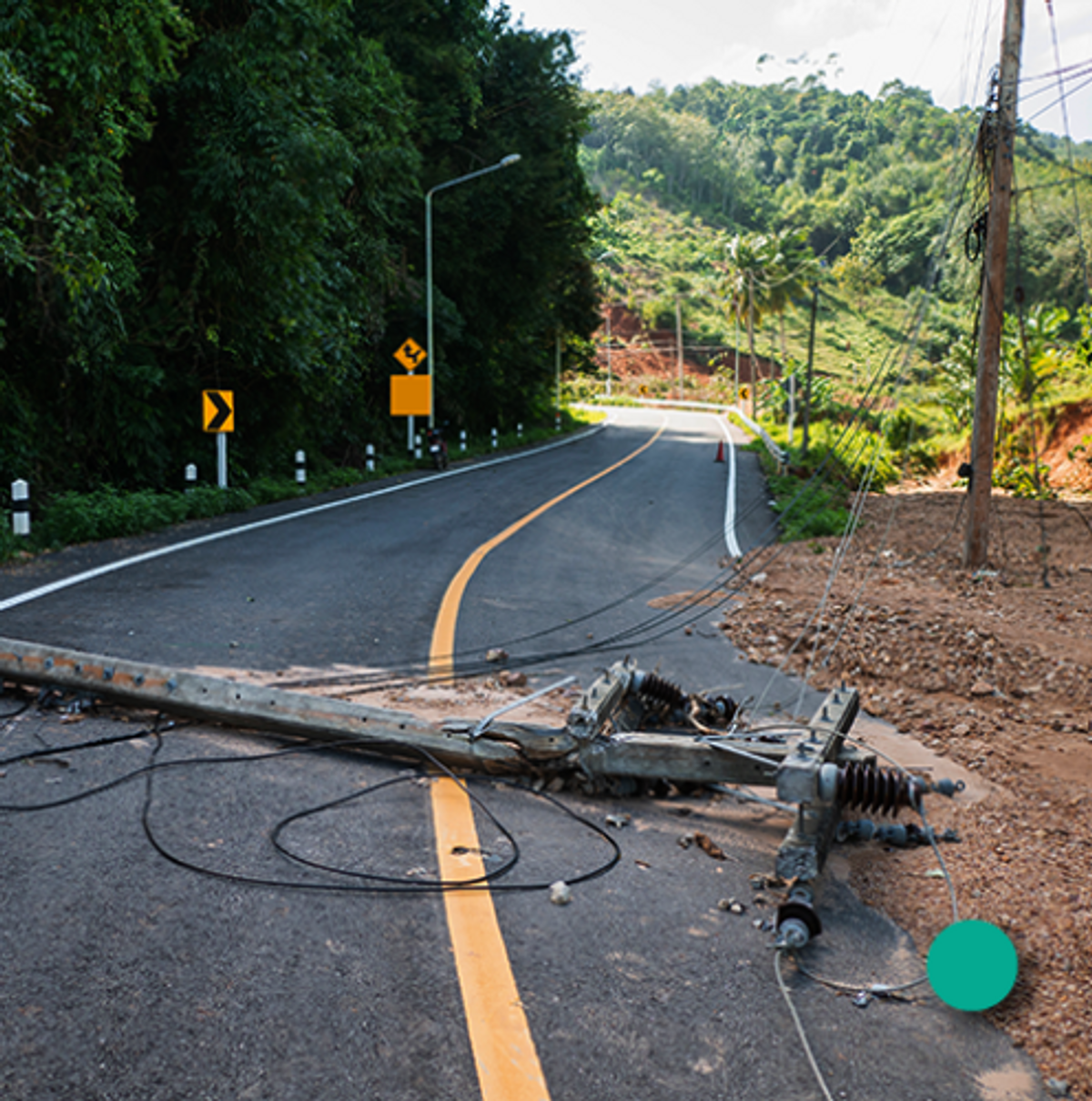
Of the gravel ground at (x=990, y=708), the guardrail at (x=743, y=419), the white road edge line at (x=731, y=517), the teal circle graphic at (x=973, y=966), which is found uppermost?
the guardrail at (x=743, y=419)

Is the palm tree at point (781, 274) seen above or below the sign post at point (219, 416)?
above

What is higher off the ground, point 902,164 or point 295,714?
point 902,164

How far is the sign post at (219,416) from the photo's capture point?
53.5 feet

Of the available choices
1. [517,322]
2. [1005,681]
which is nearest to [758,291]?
[517,322]

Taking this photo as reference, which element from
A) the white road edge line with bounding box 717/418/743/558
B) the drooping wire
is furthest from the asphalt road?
the white road edge line with bounding box 717/418/743/558

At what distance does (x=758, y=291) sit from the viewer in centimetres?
7900

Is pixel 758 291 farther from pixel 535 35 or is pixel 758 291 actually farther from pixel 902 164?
pixel 902 164

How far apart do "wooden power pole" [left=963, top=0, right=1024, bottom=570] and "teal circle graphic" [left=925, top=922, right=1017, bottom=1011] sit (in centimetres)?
1146

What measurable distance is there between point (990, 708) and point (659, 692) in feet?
8.93

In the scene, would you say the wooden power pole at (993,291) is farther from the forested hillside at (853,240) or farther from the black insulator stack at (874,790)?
the black insulator stack at (874,790)

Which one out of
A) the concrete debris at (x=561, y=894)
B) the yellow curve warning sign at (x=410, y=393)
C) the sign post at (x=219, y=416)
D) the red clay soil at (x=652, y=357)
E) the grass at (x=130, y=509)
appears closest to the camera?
the concrete debris at (x=561, y=894)

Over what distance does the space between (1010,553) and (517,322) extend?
24046 mm

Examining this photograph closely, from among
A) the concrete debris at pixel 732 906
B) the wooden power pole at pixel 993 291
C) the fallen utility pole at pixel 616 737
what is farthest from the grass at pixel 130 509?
the wooden power pole at pixel 993 291

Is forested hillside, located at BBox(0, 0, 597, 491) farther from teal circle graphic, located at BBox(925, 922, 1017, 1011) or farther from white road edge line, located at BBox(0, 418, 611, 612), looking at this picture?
teal circle graphic, located at BBox(925, 922, 1017, 1011)
